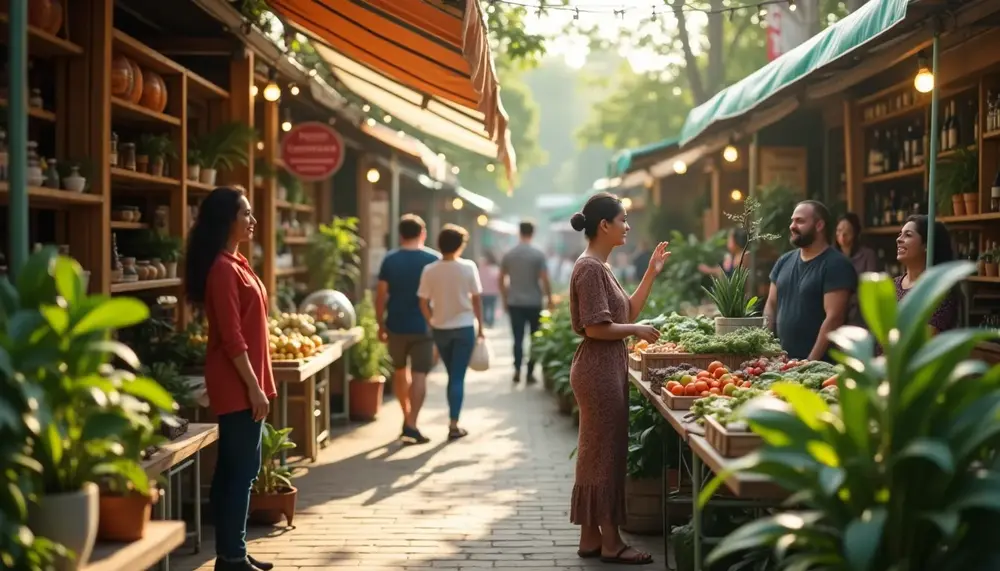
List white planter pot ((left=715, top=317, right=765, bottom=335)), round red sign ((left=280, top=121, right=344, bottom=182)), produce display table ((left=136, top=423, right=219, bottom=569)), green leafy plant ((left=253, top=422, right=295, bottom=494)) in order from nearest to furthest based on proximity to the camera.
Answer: produce display table ((left=136, top=423, right=219, bottom=569))
white planter pot ((left=715, top=317, right=765, bottom=335))
green leafy plant ((left=253, top=422, right=295, bottom=494))
round red sign ((left=280, top=121, right=344, bottom=182))

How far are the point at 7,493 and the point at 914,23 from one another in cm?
537

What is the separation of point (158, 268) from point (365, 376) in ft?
12.8

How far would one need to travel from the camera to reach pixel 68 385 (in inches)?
141

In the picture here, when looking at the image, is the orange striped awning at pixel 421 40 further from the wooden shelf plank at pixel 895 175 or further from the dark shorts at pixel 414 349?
the wooden shelf plank at pixel 895 175

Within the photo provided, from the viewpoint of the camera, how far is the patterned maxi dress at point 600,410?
650 cm

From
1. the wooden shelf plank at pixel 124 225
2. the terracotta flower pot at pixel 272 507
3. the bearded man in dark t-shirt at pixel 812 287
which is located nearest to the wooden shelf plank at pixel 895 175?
the bearded man in dark t-shirt at pixel 812 287

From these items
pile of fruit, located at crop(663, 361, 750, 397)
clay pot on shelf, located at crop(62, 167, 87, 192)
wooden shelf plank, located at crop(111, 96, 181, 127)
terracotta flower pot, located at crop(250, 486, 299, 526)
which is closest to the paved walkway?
terracotta flower pot, located at crop(250, 486, 299, 526)

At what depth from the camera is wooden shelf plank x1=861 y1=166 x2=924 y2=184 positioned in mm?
10344

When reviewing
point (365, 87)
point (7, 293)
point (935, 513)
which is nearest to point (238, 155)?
point (365, 87)

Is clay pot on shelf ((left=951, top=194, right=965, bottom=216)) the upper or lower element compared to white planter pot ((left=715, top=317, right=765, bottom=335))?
upper

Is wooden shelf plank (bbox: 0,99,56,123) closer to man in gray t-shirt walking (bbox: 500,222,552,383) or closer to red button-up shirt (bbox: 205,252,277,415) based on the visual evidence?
red button-up shirt (bbox: 205,252,277,415)

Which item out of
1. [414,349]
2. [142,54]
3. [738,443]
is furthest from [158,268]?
[738,443]

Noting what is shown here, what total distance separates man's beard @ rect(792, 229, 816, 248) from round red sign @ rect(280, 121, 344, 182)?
20.8 feet

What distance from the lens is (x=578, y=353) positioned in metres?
6.66
